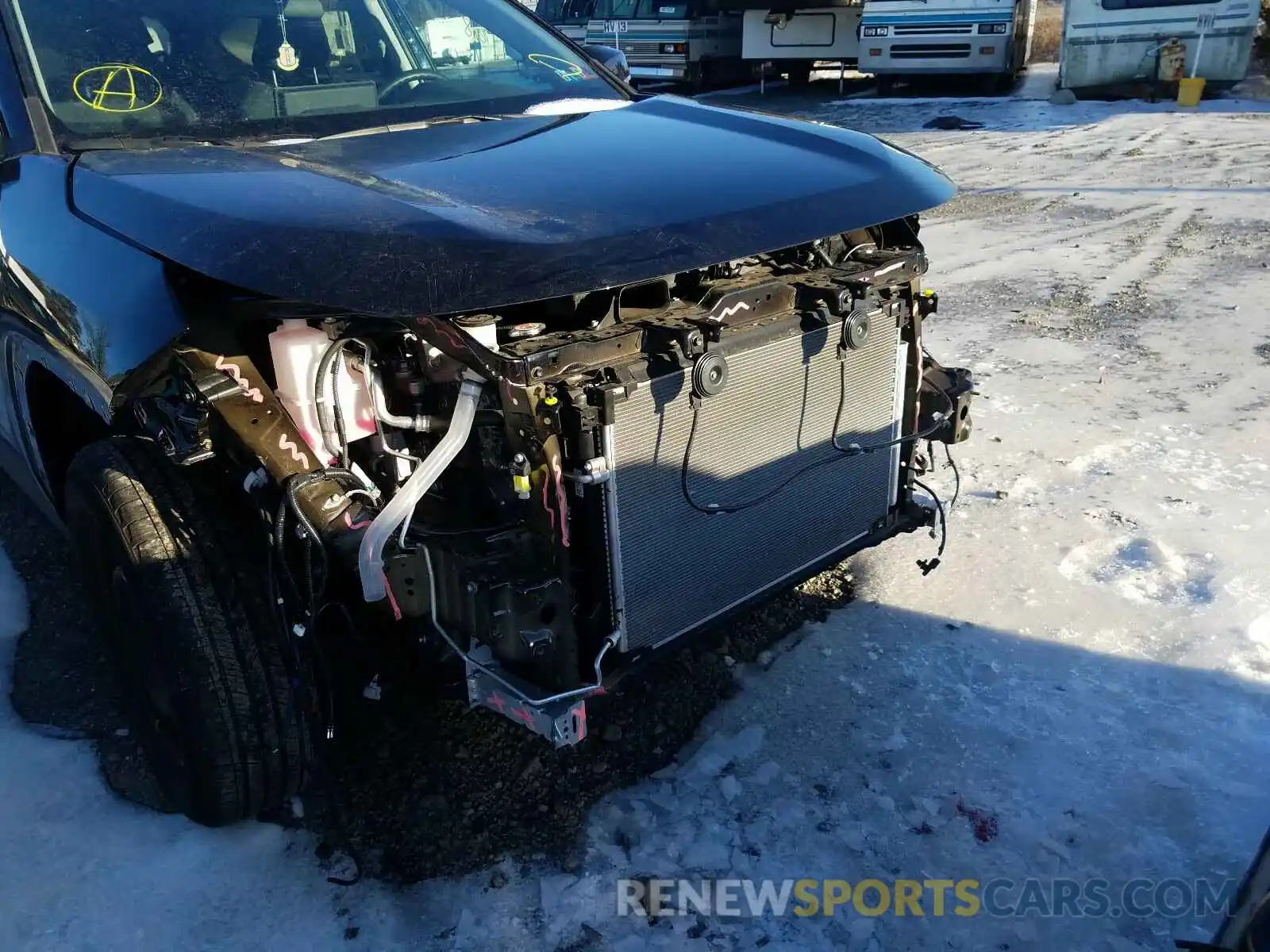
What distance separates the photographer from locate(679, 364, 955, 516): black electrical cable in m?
2.41

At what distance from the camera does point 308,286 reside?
187 cm

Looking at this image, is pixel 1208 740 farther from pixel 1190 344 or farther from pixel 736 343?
pixel 1190 344

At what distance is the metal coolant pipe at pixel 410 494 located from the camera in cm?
206

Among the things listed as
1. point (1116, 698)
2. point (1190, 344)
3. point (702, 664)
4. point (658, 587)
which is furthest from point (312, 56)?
point (1190, 344)

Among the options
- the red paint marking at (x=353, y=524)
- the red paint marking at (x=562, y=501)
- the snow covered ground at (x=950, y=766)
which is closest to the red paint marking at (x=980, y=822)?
the snow covered ground at (x=950, y=766)

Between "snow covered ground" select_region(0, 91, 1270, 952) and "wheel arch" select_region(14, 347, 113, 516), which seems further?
"wheel arch" select_region(14, 347, 113, 516)

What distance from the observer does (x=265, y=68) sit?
2941mm

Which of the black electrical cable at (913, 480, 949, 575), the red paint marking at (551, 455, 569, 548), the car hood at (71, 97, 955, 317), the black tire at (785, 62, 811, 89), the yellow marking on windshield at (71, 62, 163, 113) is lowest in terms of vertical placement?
the black tire at (785, 62, 811, 89)

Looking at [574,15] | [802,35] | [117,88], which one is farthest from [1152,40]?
[117,88]

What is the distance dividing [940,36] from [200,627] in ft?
Result: 48.1

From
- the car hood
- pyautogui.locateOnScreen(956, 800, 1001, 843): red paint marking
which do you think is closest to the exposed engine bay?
the car hood

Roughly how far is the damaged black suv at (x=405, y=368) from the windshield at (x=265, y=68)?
0.01m

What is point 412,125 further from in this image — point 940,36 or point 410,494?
point 940,36

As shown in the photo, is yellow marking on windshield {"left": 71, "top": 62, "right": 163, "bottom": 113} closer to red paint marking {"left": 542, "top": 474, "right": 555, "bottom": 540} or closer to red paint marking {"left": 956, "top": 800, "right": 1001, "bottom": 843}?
red paint marking {"left": 542, "top": 474, "right": 555, "bottom": 540}
